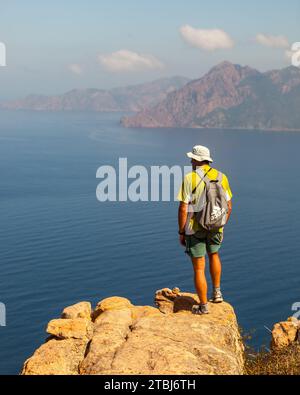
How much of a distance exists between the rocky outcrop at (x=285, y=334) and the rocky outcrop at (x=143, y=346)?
288cm

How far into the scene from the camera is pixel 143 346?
29.8 feet

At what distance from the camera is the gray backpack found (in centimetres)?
991

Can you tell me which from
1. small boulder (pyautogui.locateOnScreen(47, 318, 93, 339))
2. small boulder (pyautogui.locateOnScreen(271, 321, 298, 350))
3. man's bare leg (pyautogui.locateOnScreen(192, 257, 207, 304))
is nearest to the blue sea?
small boulder (pyautogui.locateOnScreen(271, 321, 298, 350))

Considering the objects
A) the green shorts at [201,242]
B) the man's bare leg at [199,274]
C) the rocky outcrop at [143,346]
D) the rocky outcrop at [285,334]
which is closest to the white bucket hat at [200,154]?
the green shorts at [201,242]

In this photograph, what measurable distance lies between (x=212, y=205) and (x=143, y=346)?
315 centimetres

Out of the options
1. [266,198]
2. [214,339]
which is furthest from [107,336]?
[266,198]

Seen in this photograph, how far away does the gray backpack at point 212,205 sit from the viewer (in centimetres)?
991

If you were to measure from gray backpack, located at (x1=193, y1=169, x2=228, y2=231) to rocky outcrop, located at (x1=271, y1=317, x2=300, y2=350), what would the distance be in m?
5.22

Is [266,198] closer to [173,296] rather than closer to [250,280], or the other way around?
[250,280]

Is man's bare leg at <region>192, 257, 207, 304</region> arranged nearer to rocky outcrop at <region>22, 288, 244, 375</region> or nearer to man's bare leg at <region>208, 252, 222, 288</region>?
man's bare leg at <region>208, 252, 222, 288</region>

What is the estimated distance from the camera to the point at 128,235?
9956 cm

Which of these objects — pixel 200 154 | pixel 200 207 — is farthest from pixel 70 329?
pixel 200 154

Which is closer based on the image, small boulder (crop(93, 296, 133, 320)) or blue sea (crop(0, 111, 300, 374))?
small boulder (crop(93, 296, 133, 320))

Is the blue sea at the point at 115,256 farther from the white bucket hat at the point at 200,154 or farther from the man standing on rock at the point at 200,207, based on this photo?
the white bucket hat at the point at 200,154
